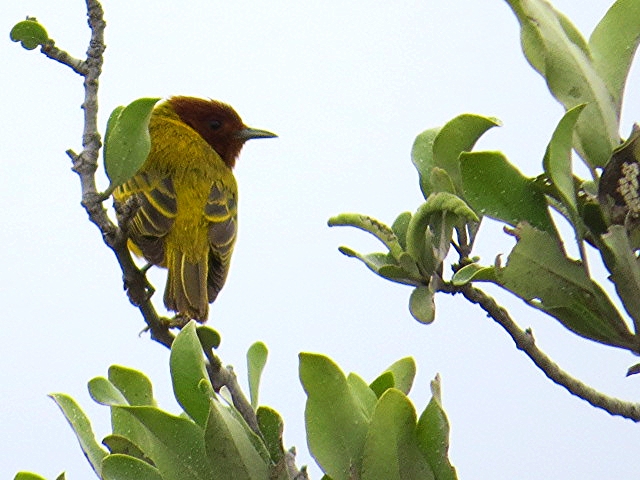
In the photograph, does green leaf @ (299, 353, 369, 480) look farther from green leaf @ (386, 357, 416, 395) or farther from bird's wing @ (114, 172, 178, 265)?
bird's wing @ (114, 172, 178, 265)

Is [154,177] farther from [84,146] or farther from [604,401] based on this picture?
[604,401]

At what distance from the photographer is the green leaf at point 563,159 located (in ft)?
4.72

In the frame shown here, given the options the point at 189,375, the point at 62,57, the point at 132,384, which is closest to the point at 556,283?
the point at 189,375

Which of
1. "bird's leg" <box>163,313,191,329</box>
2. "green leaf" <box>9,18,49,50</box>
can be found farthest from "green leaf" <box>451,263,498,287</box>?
"bird's leg" <box>163,313,191,329</box>

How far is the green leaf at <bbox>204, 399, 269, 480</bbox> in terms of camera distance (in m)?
1.45

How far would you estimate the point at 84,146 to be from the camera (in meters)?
2.17

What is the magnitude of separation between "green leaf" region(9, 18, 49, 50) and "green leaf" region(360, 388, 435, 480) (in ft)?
4.23

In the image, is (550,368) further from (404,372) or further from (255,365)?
(255,365)

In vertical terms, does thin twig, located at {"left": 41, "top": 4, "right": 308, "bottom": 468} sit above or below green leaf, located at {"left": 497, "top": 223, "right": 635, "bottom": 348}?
above

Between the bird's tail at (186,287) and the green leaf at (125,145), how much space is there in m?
2.07

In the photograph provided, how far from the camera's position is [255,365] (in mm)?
1975

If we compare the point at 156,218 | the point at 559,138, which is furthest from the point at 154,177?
the point at 559,138

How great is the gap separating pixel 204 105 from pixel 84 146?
177 inches

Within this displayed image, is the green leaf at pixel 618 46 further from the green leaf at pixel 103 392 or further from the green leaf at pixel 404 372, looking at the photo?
the green leaf at pixel 103 392
